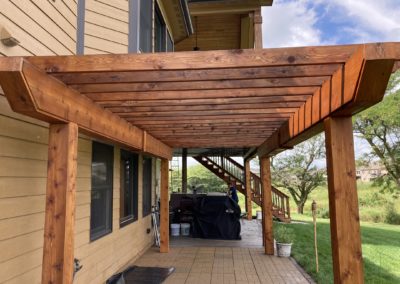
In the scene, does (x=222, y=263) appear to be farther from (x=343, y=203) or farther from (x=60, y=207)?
(x=60, y=207)

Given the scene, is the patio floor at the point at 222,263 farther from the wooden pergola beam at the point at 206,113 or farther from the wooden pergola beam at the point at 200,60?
the wooden pergola beam at the point at 200,60

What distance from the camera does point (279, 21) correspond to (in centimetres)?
3350

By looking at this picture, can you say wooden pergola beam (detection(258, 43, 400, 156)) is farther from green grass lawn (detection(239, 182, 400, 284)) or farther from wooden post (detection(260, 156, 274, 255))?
wooden post (detection(260, 156, 274, 255))

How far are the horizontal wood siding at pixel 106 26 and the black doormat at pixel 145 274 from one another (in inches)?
127

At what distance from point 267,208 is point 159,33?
434 cm

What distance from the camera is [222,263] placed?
6004 millimetres

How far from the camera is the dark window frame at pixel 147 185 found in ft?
23.8

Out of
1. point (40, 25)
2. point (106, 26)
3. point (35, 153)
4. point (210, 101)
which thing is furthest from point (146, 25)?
point (35, 153)

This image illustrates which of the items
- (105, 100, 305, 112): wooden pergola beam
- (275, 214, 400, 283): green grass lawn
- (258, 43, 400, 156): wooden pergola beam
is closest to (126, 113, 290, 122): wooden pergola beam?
(105, 100, 305, 112): wooden pergola beam

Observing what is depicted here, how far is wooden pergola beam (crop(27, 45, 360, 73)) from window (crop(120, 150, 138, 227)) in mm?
3457

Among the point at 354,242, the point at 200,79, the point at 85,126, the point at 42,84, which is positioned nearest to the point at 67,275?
the point at 85,126

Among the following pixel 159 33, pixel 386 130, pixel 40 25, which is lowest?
pixel 40 25

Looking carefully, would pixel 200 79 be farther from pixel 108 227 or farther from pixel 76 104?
pixel 108 227

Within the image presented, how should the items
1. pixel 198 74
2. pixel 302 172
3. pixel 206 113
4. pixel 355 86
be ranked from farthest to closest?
pixel 302 172
pixel 206 113
pixel 198 74
pixel 355 86
